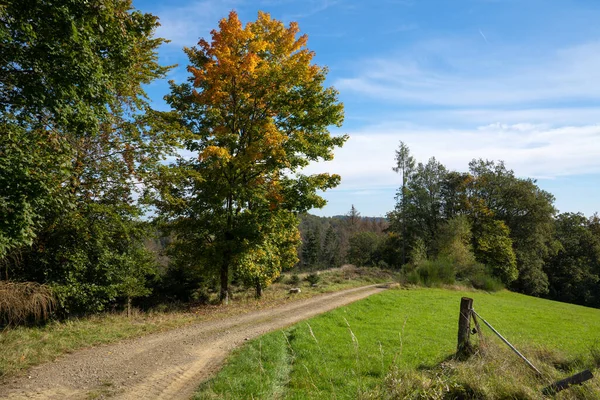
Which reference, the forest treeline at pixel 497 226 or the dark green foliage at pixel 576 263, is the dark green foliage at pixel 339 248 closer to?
the forest treeline at pixel 497 226

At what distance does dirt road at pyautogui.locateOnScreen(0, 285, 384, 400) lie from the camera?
5.20m

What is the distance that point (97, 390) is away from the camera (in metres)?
5.27

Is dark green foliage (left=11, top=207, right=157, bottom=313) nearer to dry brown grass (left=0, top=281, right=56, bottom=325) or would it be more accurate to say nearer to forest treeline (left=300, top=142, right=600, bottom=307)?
dry brown grass (left=0, top=281, right=56, bottom=325)

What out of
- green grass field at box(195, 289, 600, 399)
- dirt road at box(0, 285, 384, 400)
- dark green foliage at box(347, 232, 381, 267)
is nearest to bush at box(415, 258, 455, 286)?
green grass field at box(195, 289, 600, 399)

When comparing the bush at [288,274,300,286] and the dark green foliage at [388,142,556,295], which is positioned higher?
the dark green foliage at [388,142,556,295]

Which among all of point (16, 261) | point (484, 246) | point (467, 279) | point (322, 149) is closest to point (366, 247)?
point (484, 246)

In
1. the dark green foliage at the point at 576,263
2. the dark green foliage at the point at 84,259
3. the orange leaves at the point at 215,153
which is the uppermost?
the orange leaves at the point at 215,153

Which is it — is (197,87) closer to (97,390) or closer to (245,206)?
(245,206)

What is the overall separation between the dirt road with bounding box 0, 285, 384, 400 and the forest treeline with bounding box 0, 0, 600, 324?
2.53 m

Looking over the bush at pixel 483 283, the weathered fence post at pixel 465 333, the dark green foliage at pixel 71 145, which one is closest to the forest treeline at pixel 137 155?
the dark green foliage at pixel 71 145

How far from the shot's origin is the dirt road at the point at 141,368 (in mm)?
5195

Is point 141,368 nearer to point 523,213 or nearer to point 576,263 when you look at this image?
point 523,213

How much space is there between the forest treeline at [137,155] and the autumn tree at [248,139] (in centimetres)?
6

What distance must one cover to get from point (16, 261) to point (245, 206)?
755 cm
